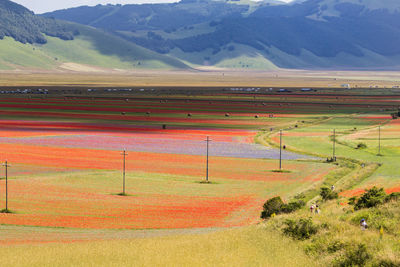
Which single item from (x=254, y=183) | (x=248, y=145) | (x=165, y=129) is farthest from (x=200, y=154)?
(x=165, y=129)

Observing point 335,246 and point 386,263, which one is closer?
point 386,263

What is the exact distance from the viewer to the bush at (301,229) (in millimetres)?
40312

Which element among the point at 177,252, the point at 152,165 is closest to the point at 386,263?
the point at 177,252

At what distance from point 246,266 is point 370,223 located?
398 inches

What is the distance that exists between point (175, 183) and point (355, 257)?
122 ft

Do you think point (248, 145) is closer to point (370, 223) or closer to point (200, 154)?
point (200, 154)

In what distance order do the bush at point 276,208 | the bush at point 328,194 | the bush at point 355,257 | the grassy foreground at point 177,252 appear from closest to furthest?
the bush at point 355,257
the grassy foreground at point 177,252
the bush at point 276,208
the bush at point 328,194

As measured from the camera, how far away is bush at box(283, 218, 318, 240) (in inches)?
1587

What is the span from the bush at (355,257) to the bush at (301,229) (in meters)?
5.41

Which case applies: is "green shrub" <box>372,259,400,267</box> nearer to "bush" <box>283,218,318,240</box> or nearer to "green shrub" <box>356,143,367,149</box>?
"bush" <box>283,218,318,240</box>

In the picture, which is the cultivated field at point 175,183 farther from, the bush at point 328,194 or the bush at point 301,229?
the bush at point 328,194

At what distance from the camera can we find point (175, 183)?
70.0 metres

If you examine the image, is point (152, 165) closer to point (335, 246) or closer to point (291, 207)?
point (291, 207)

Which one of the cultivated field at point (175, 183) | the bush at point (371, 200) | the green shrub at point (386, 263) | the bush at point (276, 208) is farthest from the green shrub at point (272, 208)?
the green shrub at point (386, 263)
